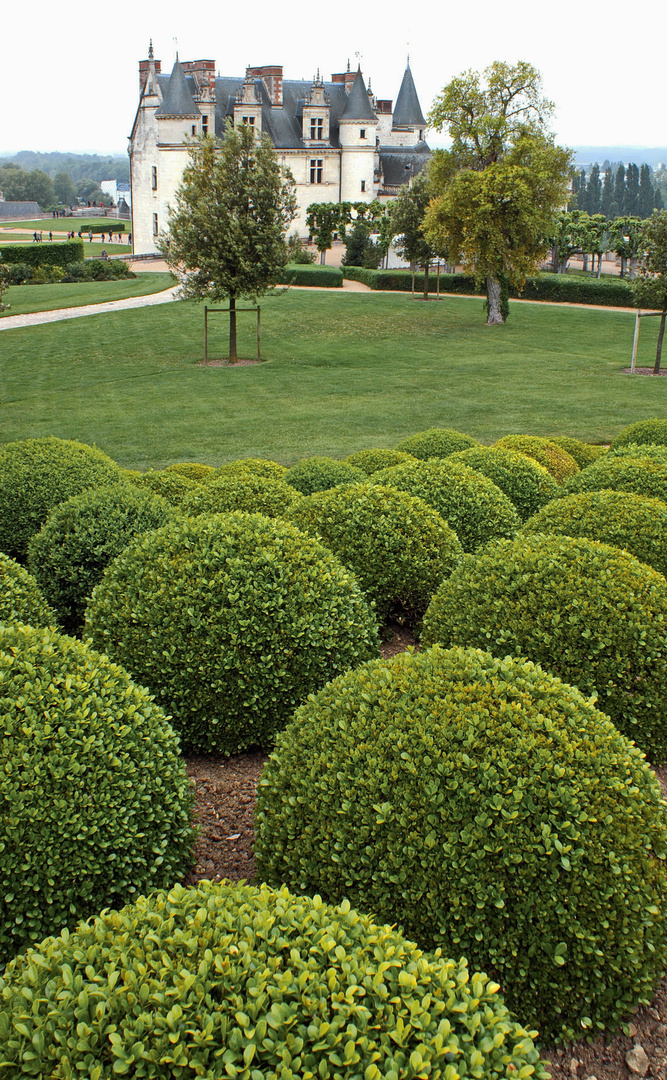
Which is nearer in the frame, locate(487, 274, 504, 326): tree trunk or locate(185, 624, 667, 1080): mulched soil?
locate(185, 624, 667, 1080): mulched soil

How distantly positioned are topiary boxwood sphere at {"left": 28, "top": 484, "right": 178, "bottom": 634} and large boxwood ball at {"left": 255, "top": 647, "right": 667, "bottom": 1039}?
3617 mm

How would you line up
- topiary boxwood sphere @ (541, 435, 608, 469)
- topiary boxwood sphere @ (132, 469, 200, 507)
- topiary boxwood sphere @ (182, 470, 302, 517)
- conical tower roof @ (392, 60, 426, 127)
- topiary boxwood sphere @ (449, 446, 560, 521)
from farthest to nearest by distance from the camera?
conical tower roof @ (392, 60, 426, 127)
topiary boxwood sphere @ (541, 435, 608, 469)
topiary boxwood sphere @ (449, 446, 560, 521)
topiary boxwood sphere @ (132, 469, 200, 507)
topiary boxwood sphere @ (182, 470, 302, 517)

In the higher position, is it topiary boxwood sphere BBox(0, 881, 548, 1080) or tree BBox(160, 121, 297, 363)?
tree BBox(160, 121, 297, 363)

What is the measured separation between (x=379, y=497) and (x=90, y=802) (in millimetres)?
3840

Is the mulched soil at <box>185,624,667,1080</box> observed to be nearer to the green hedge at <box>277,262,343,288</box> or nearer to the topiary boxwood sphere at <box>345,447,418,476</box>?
the topiary boxwood sphere at <box>345,447,418,476</box>

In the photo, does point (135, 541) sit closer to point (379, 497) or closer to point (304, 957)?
point (379, 497)

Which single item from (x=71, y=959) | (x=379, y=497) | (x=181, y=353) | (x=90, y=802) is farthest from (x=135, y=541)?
(x=181, y=353)

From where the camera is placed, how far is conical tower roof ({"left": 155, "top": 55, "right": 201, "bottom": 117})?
58594 millimetres

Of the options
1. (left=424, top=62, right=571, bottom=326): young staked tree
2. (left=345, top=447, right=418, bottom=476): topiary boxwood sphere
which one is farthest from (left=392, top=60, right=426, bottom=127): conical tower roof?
(left=345, top=447, right=418, bottom=476): topiary boxwood sphere

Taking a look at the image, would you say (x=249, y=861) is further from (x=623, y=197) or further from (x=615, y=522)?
(x=623, y=197)

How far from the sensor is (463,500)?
764 centimetres

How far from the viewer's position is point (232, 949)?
2385 mm

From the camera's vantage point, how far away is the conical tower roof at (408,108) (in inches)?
2827

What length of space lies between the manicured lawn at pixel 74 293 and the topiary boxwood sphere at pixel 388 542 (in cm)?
3217
